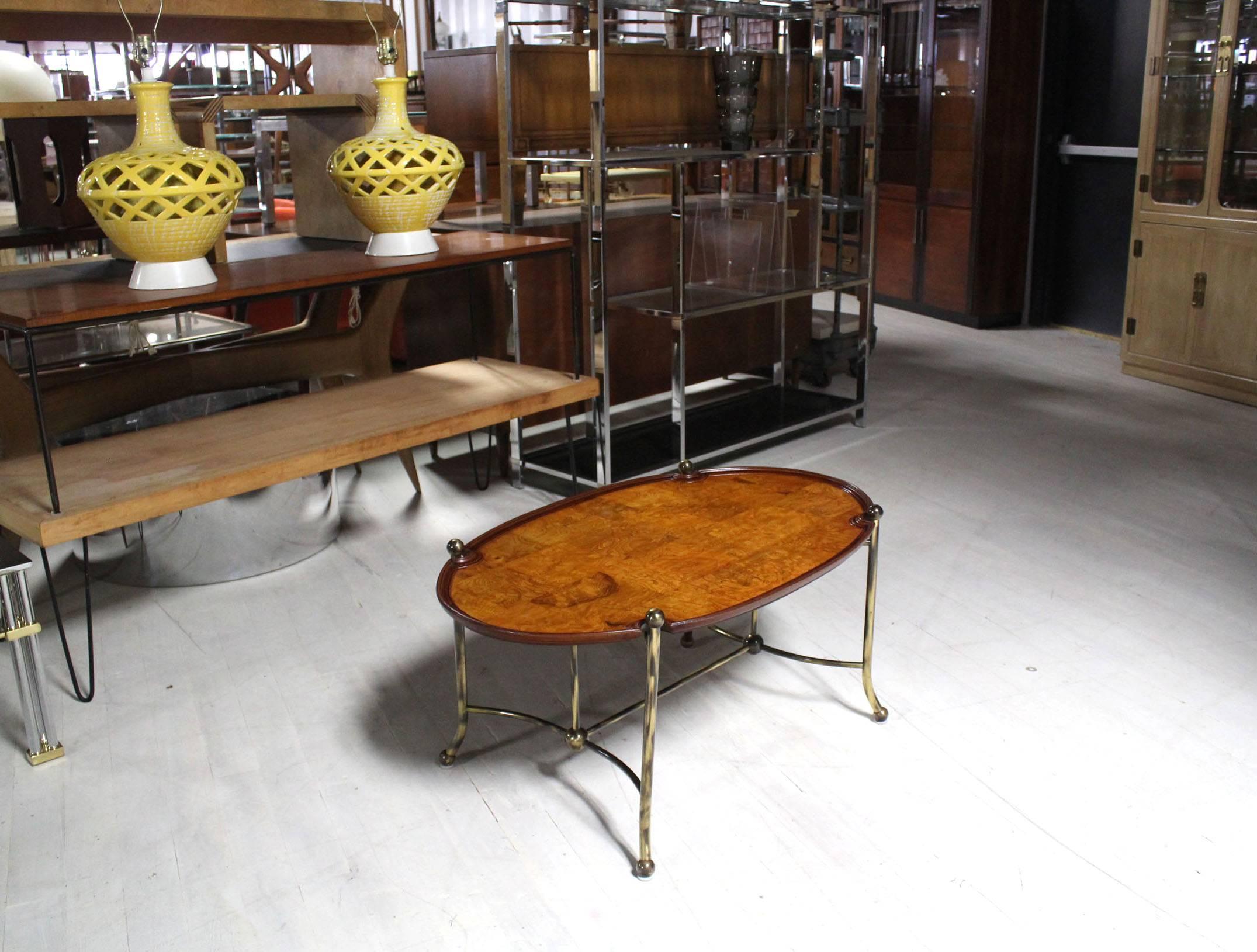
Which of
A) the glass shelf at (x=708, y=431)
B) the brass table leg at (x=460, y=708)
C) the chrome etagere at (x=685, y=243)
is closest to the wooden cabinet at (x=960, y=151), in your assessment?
the chrome etagere at (x=685, y=243)

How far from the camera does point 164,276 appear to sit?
2.39 metres

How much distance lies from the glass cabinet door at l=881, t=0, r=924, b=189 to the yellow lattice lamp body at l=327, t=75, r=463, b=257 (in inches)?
167

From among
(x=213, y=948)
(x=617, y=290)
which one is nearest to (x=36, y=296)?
(x=213, y=948)

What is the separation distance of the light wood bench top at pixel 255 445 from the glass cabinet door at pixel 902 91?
3999 millimetres

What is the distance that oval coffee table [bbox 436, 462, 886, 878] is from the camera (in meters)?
1.89

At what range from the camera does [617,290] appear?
4180 millimetres

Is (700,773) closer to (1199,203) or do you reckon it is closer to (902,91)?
(1199,203)

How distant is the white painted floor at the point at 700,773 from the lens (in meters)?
1.81

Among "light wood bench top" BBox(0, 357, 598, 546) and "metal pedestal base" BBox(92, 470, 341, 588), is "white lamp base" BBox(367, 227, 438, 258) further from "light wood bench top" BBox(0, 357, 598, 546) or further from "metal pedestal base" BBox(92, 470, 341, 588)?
"metal pedestal base" BBox(92, 470, 341, 588)

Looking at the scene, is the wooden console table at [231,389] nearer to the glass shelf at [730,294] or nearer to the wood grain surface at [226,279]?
the wood grain surface at [226,279]

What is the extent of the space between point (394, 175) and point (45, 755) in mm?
1441

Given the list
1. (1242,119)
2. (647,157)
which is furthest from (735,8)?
(1242,119)

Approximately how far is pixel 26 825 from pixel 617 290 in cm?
268

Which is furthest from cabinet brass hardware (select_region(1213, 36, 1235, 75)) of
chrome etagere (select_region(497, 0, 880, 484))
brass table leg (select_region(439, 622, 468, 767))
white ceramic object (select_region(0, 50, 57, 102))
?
white ceramic object (select_region(0, 50, 57, 102))
